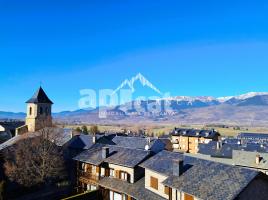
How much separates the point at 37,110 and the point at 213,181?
153ft

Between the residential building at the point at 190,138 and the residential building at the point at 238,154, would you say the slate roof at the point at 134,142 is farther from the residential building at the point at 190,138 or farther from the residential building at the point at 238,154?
the residential building at the point at 190,138

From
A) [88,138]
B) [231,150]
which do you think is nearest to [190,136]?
[231,150]

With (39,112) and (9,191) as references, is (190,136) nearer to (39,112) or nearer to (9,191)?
(39,112)

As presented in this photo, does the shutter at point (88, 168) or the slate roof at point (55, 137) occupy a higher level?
the slate roof at point (55, 137)

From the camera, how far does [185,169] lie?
1308 inches

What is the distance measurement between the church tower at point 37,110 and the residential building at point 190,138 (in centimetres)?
5211

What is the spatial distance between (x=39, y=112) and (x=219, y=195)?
4868 centimetres

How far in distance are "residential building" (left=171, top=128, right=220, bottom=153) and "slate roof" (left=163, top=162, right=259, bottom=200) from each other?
234 ft

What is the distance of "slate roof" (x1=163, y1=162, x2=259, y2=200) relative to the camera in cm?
2669

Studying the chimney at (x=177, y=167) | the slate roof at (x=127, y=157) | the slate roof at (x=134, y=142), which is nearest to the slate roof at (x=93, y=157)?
the slate roof at (x=127, y=157)

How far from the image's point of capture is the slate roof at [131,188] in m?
35.2

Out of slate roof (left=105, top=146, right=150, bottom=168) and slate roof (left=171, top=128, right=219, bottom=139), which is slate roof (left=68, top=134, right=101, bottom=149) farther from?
slate roof (left=171, top=128, right=219, bottom=139)

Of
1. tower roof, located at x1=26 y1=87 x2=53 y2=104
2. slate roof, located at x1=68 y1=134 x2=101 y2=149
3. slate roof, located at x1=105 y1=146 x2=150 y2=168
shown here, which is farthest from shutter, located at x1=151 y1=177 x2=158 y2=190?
tower roof, located at x1=26 y1=87 x2=53 y2=104

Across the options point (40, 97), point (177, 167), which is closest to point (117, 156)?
point (177, 167)
